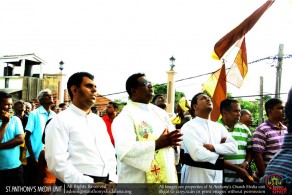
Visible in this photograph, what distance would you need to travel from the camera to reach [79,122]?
308 cm

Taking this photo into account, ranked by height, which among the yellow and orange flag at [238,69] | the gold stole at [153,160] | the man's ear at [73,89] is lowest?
the gold stole at [153,160]

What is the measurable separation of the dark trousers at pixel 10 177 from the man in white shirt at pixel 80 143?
6.20 ft

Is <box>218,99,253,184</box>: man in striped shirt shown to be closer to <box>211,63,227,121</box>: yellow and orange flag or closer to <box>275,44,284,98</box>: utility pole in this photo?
<box>211,63,227,121</box>: yellow and orange flag

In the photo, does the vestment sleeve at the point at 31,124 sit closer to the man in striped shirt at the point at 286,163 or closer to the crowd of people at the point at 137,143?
the crowd of people at the point at 137,143

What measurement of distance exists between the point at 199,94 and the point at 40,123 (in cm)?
262

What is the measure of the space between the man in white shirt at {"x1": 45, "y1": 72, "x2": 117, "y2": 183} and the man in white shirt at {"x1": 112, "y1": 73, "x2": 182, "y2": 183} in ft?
0.65

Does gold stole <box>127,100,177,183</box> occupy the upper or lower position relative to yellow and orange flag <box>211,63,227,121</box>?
lower

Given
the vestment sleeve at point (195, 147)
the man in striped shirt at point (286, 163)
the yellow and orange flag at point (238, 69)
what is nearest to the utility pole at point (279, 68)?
the yellow and orange flag at point (238, 69)

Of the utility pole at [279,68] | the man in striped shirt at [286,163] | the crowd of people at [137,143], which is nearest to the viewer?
the man in striped shirt at [286,163]

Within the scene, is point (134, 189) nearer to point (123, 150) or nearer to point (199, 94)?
point (123, 150)

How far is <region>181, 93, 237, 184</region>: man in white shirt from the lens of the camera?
3.99m

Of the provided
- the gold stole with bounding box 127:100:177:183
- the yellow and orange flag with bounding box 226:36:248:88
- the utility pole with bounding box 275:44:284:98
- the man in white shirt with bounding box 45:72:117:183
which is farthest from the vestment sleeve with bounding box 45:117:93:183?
the utility pole with bounding box 275:44:284:98

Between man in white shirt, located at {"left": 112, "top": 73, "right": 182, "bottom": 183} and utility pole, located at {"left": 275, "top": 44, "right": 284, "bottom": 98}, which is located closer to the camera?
man in white shirt, located at {"left": 112, "top": 73, "right": 182, "bottom": 183}

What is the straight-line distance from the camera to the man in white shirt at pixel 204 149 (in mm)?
3988
